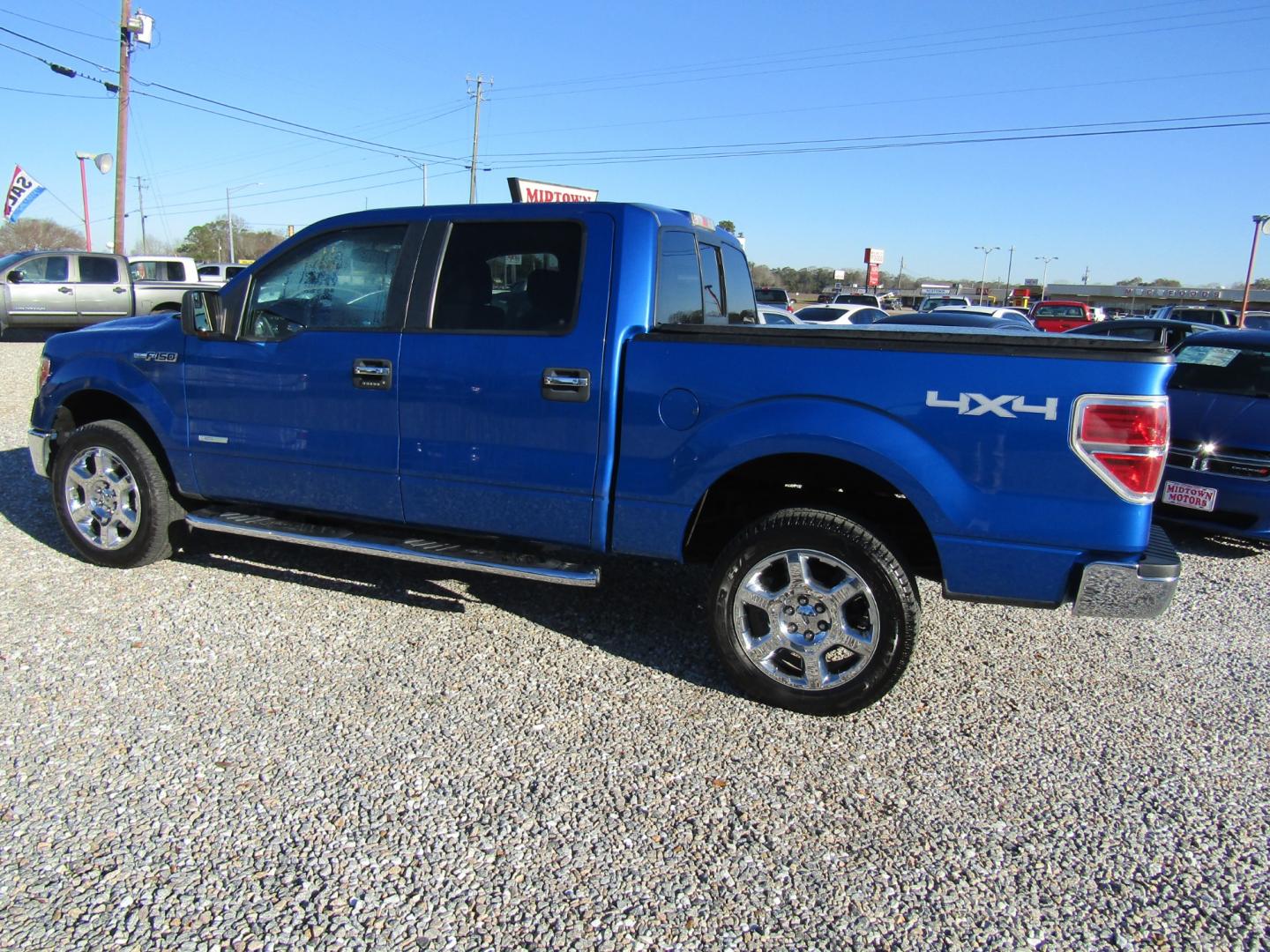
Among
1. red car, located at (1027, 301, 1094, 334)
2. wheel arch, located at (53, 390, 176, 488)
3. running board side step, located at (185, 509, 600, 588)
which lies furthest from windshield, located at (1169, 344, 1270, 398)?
red car, located at (1027, 301, 1094, 334)

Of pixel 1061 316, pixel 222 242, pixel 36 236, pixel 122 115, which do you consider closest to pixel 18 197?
pixel 122 115

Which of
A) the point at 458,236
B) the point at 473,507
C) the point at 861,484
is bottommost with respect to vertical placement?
the point at 473,507

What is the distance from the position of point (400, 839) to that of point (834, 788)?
1.45m

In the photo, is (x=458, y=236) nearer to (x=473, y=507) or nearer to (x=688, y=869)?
(x=473, y=507)

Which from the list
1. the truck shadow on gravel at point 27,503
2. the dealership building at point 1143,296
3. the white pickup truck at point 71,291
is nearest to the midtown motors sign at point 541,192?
the truck shadow on gravel at point 27,503

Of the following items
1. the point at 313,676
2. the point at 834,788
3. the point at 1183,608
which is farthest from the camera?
the point at 1183,608

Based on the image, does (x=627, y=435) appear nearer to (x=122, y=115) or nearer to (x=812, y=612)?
(x=812, y=612)

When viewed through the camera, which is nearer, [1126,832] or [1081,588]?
[1126,832]

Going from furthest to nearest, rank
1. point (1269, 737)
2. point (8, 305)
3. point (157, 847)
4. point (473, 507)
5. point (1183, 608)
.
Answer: point (8, 305) → point (1183, 608) → point (473, 507) → point (1269, 737) → point (157, 847)

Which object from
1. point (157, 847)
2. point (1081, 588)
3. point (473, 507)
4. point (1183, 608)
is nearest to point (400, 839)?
point (157, 847)

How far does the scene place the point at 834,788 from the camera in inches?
121

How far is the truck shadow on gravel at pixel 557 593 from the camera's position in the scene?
421cm

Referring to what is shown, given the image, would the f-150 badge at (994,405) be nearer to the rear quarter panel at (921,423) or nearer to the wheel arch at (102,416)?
the rear quarter panel at (921,423)

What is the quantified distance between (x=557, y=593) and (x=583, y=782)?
1.88m
